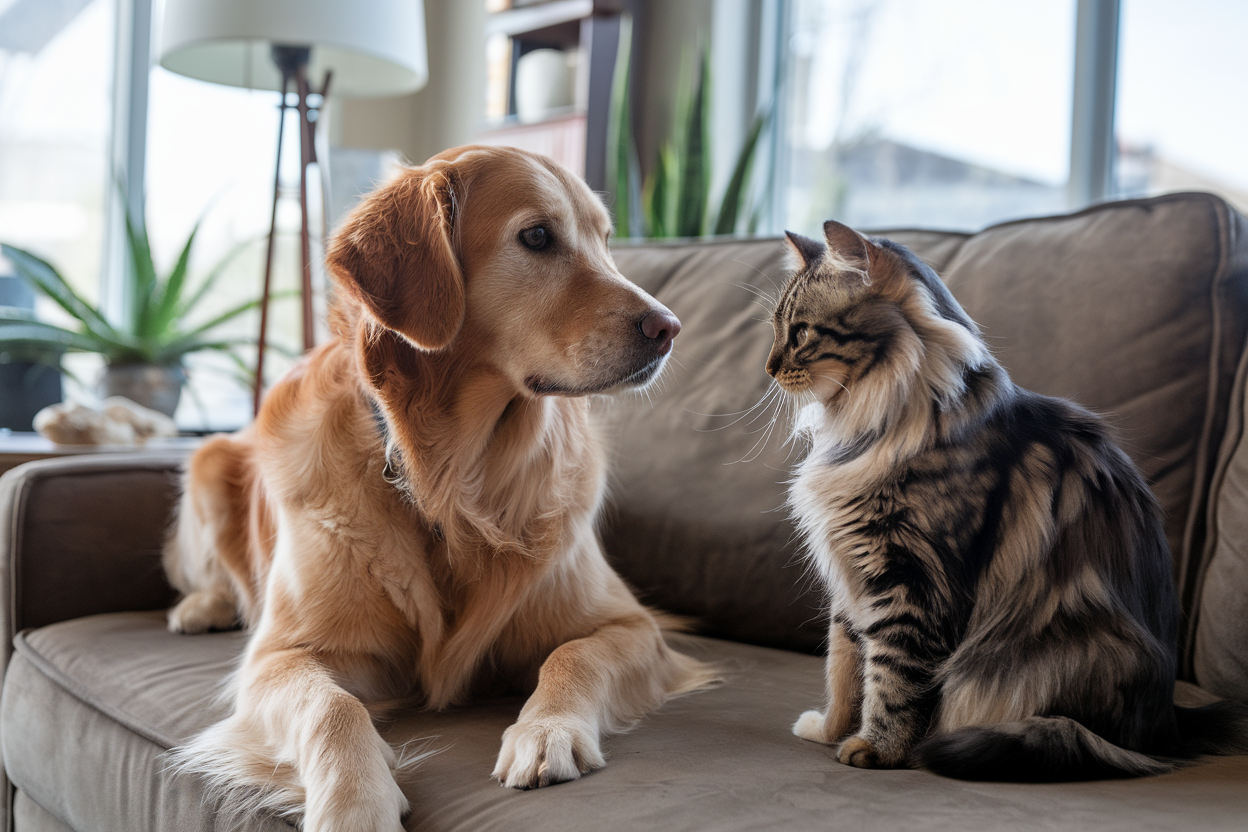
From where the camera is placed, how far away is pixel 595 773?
3.57 ft

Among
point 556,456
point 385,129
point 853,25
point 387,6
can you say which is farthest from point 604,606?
point 385,129

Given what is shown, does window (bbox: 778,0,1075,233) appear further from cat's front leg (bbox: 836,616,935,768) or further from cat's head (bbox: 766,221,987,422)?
cat's front leg (bbox: 836,616,935,768)

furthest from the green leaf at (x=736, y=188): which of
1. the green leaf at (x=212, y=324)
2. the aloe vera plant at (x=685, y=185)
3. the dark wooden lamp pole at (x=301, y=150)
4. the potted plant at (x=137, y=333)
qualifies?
the potted plant at (x=137, y=333)

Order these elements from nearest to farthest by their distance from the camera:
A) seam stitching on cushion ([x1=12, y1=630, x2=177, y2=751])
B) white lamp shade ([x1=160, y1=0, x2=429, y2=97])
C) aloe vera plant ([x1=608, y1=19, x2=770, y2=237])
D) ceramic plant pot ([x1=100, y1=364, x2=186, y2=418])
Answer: seam stitching on cushion ([x1=12, y1=630, x2=177, y2=751]) < white lamp shade ([x1=160, y1=0, x2=429, y2=97]) < ceramic plant pot ([x1=100, y1=364, x2=186, y2=418]) < aloe vera plant ([x1=608, y1=19, x2=770, y2=237])

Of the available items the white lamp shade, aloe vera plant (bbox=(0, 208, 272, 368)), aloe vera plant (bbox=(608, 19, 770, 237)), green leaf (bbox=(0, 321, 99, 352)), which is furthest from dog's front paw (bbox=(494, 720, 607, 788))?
green leaf (bbox=(0, 321, 99, 352))

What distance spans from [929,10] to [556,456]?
9.74 ft

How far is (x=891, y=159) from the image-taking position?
388cm

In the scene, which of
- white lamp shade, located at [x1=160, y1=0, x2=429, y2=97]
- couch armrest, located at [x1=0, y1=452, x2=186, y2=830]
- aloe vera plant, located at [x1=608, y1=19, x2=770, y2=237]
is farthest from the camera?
aloe vera plant, located at [x1=608, y1=19, x2=770, y2=237]

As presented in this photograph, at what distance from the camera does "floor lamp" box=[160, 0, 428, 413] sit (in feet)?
8.45

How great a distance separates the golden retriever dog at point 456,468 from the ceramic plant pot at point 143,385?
2.07 m

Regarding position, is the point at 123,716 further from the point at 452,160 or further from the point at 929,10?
the point at 929,10

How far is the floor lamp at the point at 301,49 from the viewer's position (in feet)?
8.45

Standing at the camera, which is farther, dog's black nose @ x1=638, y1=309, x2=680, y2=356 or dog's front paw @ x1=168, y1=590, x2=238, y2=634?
dog's front paw @ x1=168, y1=590, x2=238, y2=634

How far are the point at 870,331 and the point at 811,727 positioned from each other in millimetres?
477
